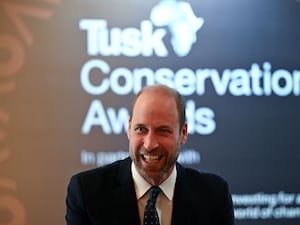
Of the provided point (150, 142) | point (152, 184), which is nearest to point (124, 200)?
point (152, 184)

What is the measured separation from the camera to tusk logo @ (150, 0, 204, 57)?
313 cm

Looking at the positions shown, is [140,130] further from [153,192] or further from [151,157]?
[153,192]

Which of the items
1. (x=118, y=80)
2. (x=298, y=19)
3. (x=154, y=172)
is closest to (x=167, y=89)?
(x=154, y=172)

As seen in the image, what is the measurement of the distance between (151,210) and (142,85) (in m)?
1.53

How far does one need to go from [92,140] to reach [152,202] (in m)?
1.42

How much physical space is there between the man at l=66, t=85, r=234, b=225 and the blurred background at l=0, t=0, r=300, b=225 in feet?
4.29

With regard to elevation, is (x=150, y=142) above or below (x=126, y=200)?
above

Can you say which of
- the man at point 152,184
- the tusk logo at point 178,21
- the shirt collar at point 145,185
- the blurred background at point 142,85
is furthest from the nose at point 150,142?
the tusk logo at point 178,21

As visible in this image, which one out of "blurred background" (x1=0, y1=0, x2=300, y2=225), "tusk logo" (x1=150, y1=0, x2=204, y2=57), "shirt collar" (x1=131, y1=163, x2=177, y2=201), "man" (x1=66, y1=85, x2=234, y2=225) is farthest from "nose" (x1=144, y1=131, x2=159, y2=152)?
"tusk logo" (x1=150, y1=0, x2=204, y2=57)

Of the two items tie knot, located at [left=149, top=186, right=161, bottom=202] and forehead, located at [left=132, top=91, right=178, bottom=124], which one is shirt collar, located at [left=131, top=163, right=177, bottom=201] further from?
forehead, located at [left=132, top=91, right=178, bottom=124]

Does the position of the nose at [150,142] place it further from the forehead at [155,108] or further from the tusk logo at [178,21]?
the tusk logo at [178,21]

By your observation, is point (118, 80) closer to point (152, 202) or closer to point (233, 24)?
point (233, 24)

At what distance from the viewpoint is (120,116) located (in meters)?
3.10

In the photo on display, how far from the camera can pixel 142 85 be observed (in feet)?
10.2
